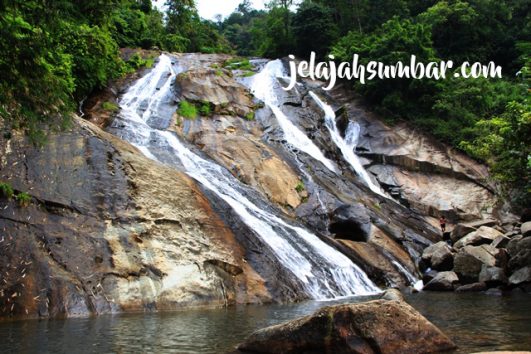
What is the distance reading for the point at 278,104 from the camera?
2952 cm

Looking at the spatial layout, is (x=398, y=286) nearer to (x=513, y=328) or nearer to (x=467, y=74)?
(x=513, y=328)

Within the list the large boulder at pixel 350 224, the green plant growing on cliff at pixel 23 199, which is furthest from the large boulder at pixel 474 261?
the green plant growing on cliff at pixel 23 199

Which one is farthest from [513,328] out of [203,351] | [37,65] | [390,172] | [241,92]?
[241,92]

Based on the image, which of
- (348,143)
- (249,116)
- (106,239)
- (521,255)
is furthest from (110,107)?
(521,255)

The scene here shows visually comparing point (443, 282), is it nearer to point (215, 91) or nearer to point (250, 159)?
point (250, 159)

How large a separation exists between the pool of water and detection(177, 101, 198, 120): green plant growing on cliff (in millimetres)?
14304

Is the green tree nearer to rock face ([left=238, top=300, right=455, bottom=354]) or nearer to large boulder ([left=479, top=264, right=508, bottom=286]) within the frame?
large boulder ([left=479, top=264, right=508, bottom=286])

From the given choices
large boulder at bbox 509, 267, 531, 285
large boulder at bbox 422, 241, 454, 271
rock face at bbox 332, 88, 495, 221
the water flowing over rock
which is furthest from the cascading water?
rock face at bbox 332, 88, 495, 221

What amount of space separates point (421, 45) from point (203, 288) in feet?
84.1

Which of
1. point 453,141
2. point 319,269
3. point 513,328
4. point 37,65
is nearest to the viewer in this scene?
point 37,65

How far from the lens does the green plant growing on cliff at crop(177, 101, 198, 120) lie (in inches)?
939

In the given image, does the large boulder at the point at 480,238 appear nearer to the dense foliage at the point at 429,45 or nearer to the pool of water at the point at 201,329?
the dense foliage at the point at 429,45

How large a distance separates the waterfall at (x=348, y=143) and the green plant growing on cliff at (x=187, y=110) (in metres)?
8.26

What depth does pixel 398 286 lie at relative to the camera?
52.2 feet
